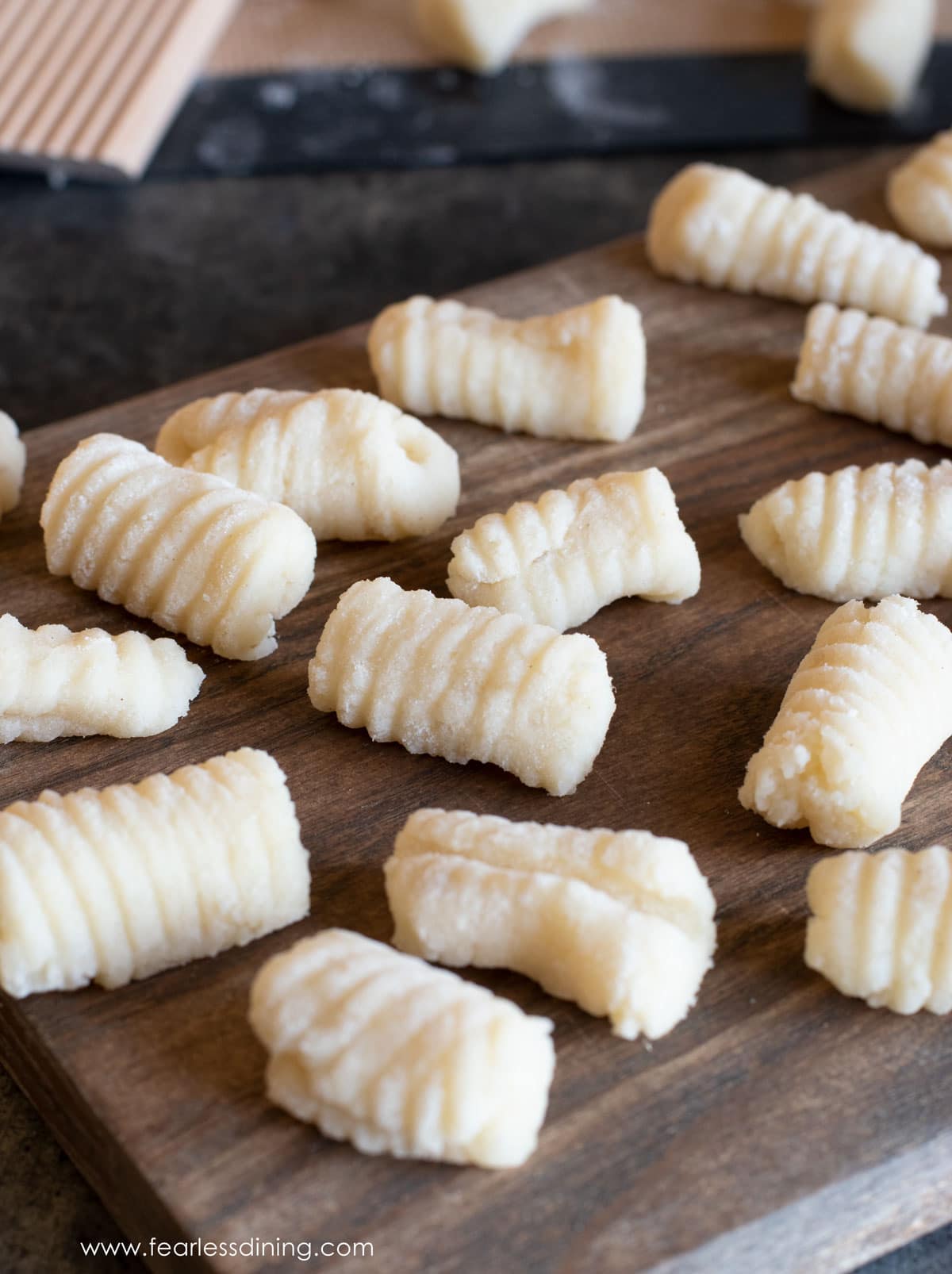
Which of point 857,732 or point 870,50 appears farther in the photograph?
point 870,50

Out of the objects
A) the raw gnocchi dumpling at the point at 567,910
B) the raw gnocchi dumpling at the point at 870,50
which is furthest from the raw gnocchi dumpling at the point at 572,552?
the raw gnocchi dumpling at the point at 870,50

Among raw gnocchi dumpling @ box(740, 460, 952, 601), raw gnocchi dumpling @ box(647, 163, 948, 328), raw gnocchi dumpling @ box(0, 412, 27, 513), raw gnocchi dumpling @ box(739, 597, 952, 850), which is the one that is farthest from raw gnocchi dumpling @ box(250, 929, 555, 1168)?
raw gnocchi dumpling @ box(647, 163, 948, 328)

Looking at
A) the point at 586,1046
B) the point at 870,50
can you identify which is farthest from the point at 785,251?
the point at 586,1046

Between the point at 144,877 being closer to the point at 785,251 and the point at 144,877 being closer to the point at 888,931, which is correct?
the point at 888,931

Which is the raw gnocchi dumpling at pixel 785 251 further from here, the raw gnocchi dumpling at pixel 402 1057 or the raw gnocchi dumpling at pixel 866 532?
the raw gnocchi dumpling at pixel 402 1057

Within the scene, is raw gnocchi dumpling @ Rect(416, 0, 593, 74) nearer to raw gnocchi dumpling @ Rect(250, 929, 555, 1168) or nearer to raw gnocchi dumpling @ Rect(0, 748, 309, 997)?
raw gnocchi dumpling @ Rect(0, 748, 309, 997)

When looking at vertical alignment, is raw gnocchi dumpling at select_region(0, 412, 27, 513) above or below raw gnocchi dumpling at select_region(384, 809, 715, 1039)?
above
